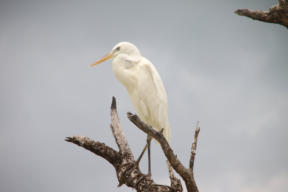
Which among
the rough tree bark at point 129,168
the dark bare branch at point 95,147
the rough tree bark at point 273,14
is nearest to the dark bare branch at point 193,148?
the rough tree bark at point 129,168

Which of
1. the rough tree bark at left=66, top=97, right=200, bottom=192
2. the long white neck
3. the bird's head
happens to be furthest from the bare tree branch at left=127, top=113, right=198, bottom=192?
the bird's head

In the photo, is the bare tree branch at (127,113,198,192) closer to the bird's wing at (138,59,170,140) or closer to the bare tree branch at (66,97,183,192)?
the bare tree branch at (66,97,183,192)

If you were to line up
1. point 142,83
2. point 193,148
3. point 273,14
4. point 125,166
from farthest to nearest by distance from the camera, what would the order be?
point 142,83 < point 125,166 < point 193,148 < point 273,14

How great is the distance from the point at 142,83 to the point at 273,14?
1.89 m

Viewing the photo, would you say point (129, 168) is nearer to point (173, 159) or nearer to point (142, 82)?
point (173, 159)

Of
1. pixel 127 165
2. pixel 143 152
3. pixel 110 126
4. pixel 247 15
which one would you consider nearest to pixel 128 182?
pixel 127 165

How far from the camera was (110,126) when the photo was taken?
4824 millimetres

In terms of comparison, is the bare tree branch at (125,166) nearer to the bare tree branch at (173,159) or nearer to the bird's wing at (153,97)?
the bare tree branch at (173,159)

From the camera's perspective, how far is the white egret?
4512 millimetres

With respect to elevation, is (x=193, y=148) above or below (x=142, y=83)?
below

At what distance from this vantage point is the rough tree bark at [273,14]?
3.70 meters

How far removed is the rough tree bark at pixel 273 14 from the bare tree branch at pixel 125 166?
7.82 feet

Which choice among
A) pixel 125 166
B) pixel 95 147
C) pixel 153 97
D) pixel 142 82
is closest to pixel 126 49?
pixel 142 82

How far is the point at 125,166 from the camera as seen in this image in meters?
4.32
